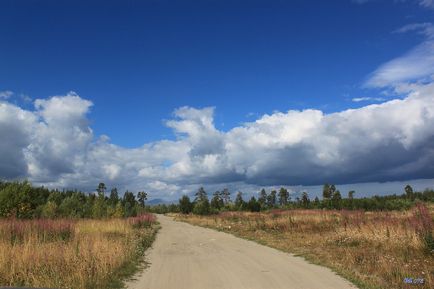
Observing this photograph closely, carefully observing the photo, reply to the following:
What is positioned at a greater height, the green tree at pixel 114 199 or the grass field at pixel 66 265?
the green tree at pixel 114 199

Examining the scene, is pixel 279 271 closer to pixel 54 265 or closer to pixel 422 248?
pixel 422 248

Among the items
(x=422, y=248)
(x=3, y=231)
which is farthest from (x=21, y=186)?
(x=422, y=248)

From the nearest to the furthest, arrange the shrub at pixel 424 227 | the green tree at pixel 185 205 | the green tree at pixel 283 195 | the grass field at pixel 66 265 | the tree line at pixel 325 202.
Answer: the grass field at pixel 66 265 < the shrub at pixel 424 227 < the tree line at pixel 325 202 < the green tree at pixel 185 205 < the green tree at pixel 283 195

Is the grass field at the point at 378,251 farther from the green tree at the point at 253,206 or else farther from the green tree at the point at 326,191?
the green tree at the point at 326,191

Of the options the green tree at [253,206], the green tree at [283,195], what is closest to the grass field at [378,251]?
the green tree at [253,206]

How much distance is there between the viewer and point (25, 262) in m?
10.6

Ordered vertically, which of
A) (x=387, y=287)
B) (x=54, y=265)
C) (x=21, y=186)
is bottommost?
(x=387, y=287)

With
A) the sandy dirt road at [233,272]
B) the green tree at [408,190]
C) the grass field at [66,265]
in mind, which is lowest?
the sandy dirt road at [233,272]

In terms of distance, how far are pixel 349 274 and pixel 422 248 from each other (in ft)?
13.5

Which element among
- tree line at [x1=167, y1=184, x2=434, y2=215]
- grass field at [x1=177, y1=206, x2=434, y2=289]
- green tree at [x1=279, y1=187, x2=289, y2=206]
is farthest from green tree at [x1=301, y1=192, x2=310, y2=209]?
grass field at [x1=177, y1=206, x2=434, y2=289]

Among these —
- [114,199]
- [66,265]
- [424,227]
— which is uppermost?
[114,199]

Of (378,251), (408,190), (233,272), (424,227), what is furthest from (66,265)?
(408,190)

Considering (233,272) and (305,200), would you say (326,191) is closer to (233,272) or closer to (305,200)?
(305,200)

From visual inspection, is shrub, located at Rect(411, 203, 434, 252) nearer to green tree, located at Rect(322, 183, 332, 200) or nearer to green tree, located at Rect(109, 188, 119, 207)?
green tree, located at Rect(109, 188, 119, 207)
